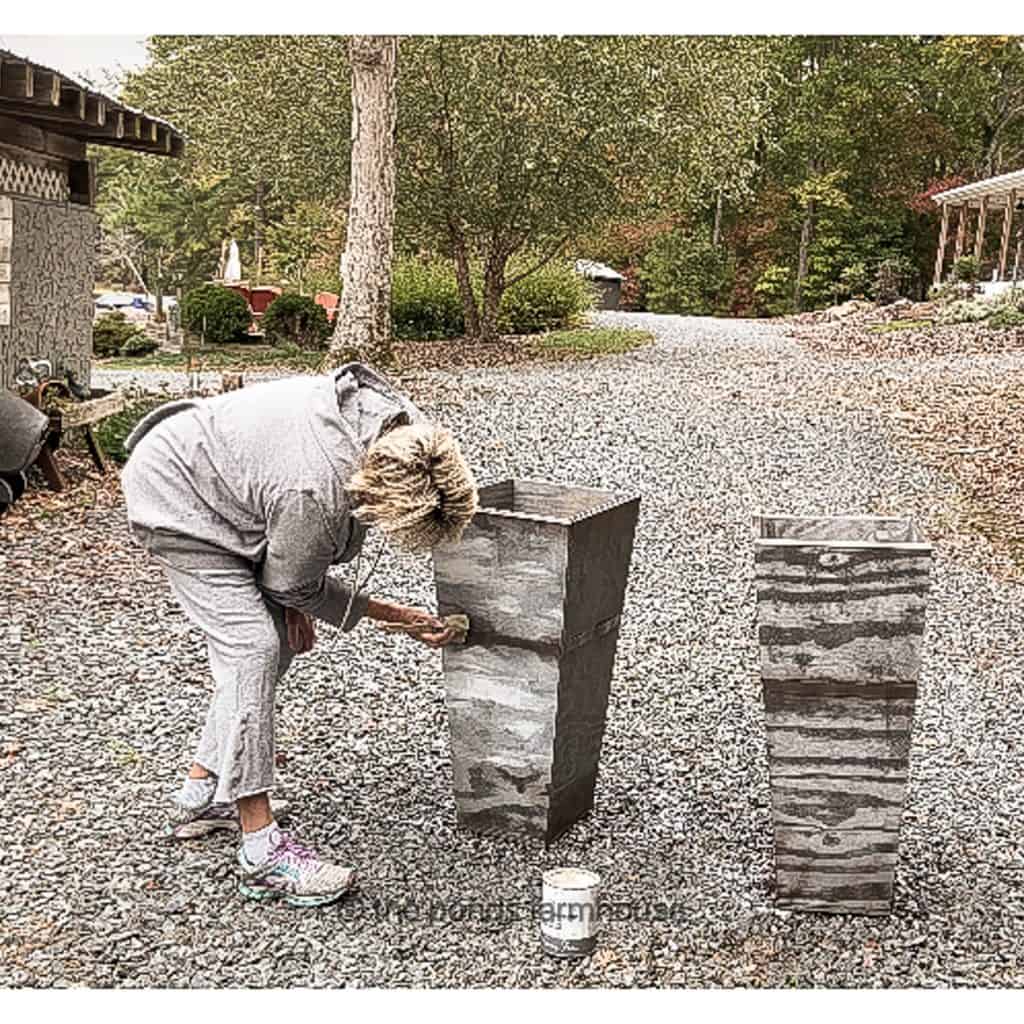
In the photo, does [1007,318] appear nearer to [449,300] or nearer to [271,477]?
[449,300]

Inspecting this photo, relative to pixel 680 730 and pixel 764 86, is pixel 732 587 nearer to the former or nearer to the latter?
pixel 680 730

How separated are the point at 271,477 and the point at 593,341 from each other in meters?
8.79

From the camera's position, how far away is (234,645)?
2373 mm

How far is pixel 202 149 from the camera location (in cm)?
1046

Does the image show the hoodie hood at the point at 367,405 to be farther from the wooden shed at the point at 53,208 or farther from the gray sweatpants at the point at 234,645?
the wooden shed at the point at 53,208

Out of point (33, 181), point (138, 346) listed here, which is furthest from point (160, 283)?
point (33, 181)

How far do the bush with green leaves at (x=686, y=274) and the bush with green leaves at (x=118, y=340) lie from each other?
4.46m

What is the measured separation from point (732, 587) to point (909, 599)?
2.51 meters

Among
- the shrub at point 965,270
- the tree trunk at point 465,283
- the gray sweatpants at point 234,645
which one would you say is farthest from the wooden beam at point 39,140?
the shrub at point 965,270

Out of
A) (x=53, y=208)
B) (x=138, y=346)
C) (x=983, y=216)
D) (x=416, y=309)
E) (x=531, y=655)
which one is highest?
(x=983, y=216)

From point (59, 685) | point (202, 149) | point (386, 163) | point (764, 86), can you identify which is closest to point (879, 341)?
point (764, 86)

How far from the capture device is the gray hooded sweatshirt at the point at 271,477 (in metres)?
2.27

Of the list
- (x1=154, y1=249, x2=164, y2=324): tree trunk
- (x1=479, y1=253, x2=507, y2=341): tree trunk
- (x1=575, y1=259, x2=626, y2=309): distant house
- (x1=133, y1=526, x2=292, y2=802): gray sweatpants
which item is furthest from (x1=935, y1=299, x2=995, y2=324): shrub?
(x1=133, y1=526, x2=292, y2=802): gray sweatpants

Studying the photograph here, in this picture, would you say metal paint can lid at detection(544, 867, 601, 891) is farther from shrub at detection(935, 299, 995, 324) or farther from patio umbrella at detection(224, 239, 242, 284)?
shrub at detection(935, 299, 995, 324)
